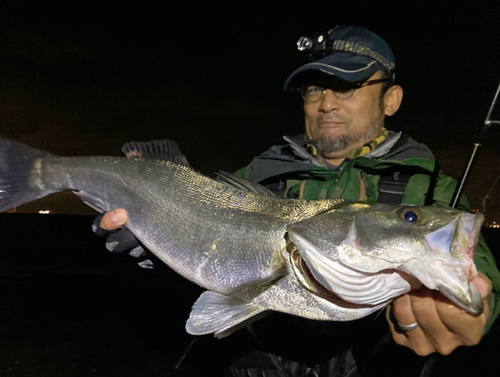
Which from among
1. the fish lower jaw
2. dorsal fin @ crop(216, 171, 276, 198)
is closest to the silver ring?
the fish lower jaw

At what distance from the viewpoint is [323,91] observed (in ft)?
12.4

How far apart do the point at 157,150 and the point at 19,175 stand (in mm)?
1307

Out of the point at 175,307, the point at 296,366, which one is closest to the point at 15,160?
the point at 296,366

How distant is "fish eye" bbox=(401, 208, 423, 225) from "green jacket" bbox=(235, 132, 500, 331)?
839 mm

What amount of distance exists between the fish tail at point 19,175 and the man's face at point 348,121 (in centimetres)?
284

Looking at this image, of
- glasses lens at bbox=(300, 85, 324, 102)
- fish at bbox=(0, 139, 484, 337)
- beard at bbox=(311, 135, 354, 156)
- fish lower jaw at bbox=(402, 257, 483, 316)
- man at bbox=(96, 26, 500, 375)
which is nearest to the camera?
fish lower jaw at bbox=(402, 257, 483, 316)

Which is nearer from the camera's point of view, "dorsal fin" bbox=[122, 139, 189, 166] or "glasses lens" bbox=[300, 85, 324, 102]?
"dorsal fin" bbox=[122, 139, 189, 166]

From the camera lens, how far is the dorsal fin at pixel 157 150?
314 cm

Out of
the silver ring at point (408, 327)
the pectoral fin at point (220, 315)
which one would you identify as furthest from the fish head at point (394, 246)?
the pectoral fin at point (220, 315)

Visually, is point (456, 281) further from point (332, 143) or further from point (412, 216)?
point (332, 143)

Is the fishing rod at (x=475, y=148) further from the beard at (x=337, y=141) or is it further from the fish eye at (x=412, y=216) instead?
the beard at (x=337, y=141)

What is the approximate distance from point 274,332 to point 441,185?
1985mm

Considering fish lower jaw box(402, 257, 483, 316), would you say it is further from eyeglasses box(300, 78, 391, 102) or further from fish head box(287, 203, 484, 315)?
eyeglasses box(300, 78, 391, 102)

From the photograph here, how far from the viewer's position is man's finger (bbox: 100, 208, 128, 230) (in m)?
2.97
